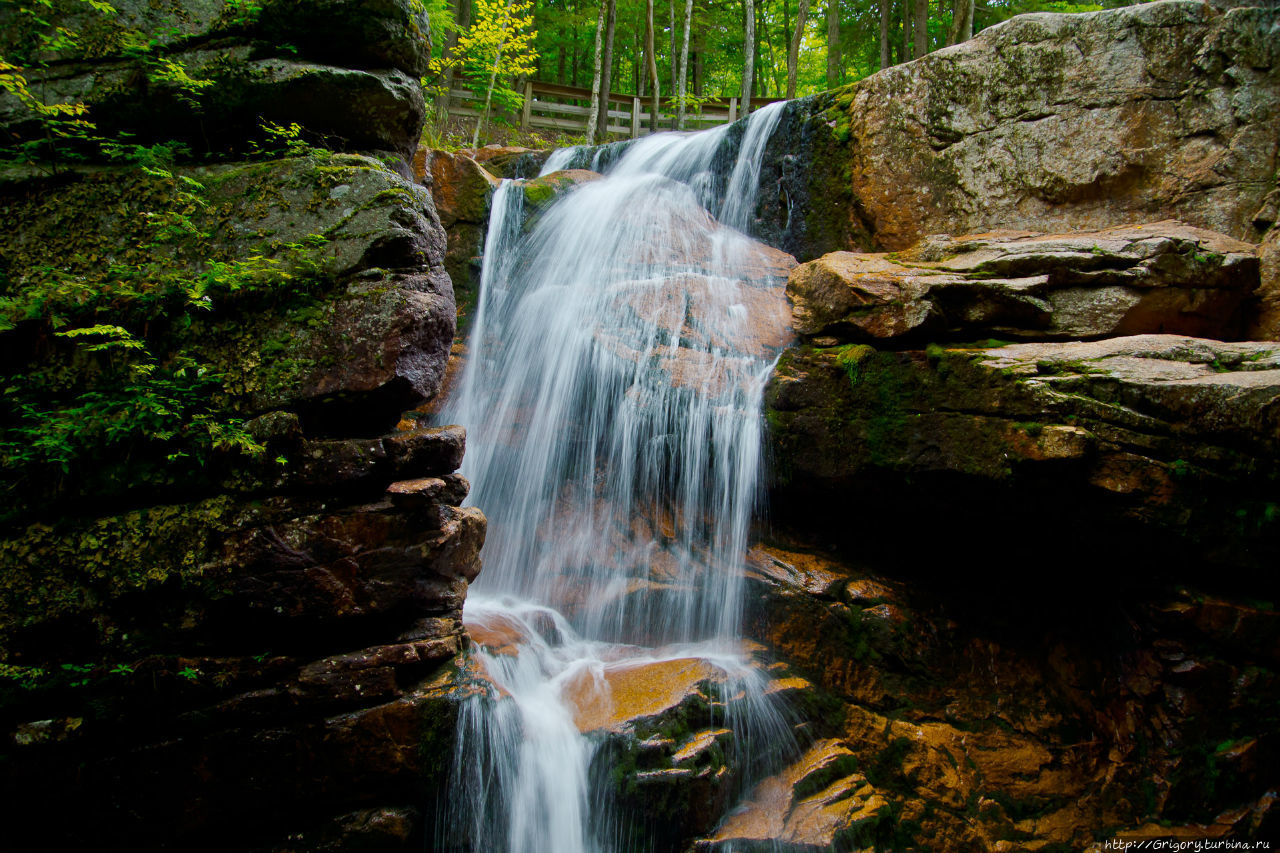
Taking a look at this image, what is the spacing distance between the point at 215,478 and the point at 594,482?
3.26 m

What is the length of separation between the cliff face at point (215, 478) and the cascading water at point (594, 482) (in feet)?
2.37

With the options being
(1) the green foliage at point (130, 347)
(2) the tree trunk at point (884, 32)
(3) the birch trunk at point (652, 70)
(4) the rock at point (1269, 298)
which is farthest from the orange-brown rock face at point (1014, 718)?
(2) the tree trunk at point (884, 32)

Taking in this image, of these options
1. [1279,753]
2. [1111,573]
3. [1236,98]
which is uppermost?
[1236,98]

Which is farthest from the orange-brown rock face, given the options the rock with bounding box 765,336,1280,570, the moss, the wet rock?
the wet rock

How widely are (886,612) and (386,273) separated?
4.43m

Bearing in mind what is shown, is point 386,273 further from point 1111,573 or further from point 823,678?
point 1111,573

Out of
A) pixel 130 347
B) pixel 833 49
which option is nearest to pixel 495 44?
pixel 833 49

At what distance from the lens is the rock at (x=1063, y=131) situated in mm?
5785

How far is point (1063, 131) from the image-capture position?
21.3 feet

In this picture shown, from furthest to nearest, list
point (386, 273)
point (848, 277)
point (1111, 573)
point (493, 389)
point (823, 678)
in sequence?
1. point (493, 389)
2. point (848, 277)
3. point (823, 678)
4. point (1111, 573)
5. point (386, 273)

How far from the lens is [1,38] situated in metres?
3.90

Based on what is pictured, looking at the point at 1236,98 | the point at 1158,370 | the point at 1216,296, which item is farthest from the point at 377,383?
the point at 1236,98

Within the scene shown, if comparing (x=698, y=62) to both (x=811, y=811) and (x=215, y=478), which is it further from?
(x=811, y=811)

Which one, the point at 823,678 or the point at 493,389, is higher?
the point at 493,389
